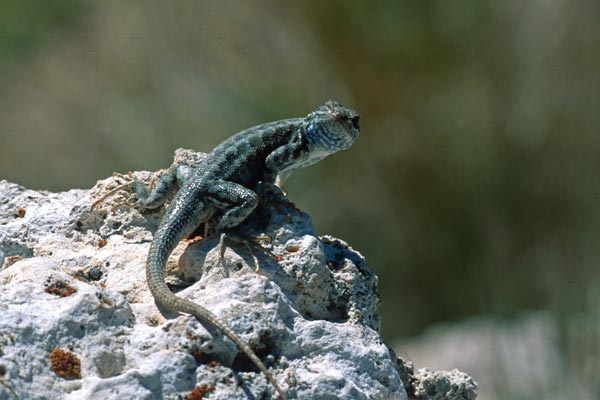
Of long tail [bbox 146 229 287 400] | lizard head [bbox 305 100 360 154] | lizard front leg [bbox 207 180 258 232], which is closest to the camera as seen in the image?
long tail [bbox 146 229 287 400]

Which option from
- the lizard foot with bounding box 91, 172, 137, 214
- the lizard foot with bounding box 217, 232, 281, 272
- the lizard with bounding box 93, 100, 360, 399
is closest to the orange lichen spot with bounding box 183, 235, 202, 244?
the lizard with bounding box 93, 100, 360, 399

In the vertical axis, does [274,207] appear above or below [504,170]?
below

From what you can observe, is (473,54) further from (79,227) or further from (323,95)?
(79,227)

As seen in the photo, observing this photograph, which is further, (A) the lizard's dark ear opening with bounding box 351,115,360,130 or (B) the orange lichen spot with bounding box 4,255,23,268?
(A) the lizard's dark ear opening with bounding box 351,115,360,130

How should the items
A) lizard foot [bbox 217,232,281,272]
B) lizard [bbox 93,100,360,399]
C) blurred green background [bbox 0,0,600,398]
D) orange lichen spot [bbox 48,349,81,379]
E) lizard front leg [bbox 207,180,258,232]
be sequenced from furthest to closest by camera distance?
blurred green background [bbox 0,0,600,398], lizard front leg [bbox 207,180,258,232], lizard [bbox 93,100,360,399], lizard foot [bbox 217,232,281,272], orange lichen spot [bbox 48,349,81,379]

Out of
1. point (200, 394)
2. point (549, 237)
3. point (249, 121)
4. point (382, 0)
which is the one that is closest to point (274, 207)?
point (200, 394)

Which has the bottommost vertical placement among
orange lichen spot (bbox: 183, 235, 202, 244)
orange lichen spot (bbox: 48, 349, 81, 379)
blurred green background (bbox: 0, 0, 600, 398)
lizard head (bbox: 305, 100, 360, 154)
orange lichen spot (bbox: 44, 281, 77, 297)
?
orange lichen spot (bbox: 48, 349, 81, 379)

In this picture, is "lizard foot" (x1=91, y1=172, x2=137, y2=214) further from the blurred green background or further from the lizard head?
the blurred green background
